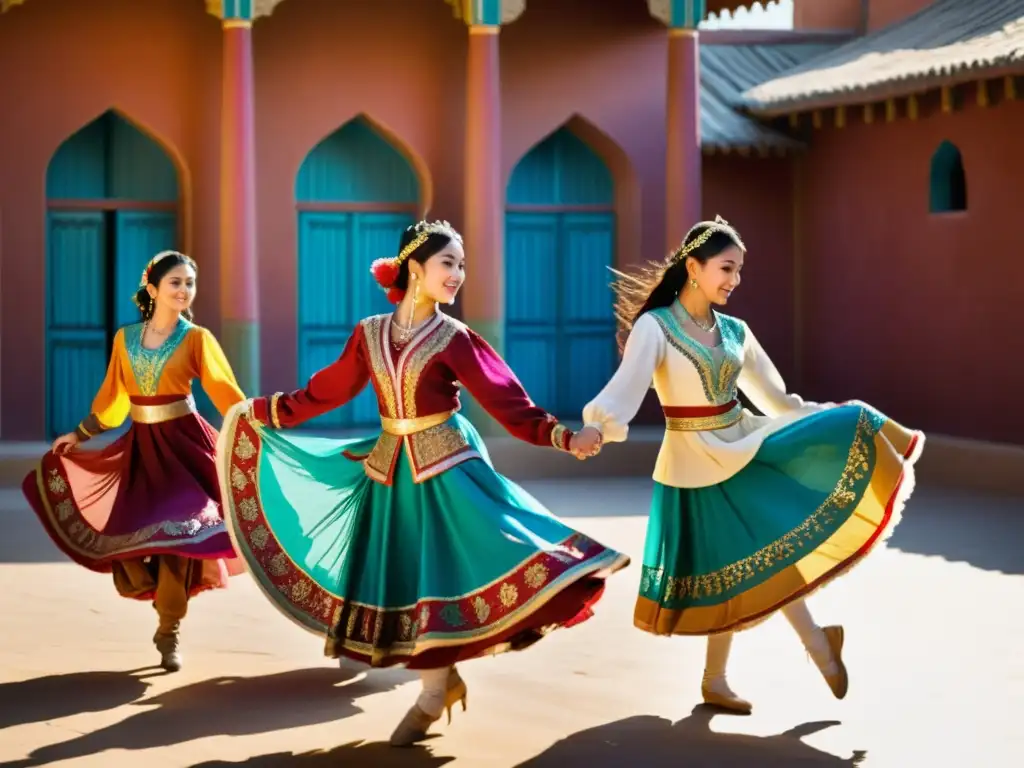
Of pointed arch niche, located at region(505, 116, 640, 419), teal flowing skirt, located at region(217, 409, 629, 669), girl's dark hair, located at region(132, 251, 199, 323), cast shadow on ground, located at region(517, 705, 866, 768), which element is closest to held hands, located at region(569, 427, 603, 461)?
teal flowing skirt, located at region(217, 409, 629, 669)

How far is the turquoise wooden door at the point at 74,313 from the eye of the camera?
49.6 feet

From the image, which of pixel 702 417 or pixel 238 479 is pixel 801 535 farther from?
pixel 238 479

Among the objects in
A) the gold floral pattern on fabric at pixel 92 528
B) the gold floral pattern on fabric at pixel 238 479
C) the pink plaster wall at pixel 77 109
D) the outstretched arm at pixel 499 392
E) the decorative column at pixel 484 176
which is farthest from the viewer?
the decorative column at pixel 484 176

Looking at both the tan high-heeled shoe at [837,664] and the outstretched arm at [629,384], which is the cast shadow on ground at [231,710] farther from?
the tan high-heeled shoe at [837,664]

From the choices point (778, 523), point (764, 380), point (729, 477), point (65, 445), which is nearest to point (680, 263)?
point (764, 380)

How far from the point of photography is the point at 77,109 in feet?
48.5

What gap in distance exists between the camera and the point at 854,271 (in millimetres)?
16766

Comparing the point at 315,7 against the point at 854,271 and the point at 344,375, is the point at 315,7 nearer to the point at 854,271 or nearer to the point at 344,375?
the point at 854,271

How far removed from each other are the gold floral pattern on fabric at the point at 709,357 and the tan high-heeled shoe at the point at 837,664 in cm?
88

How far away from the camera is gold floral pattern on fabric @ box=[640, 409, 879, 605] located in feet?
20.0

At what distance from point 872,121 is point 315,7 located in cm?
512

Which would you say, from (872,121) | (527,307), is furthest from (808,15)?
(527,307)

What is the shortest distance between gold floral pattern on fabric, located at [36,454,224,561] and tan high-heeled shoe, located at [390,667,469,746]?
1.51 metres

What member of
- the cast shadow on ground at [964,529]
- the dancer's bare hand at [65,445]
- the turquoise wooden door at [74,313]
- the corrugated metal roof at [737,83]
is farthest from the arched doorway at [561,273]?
the dancer's bare hand at [65,445]
